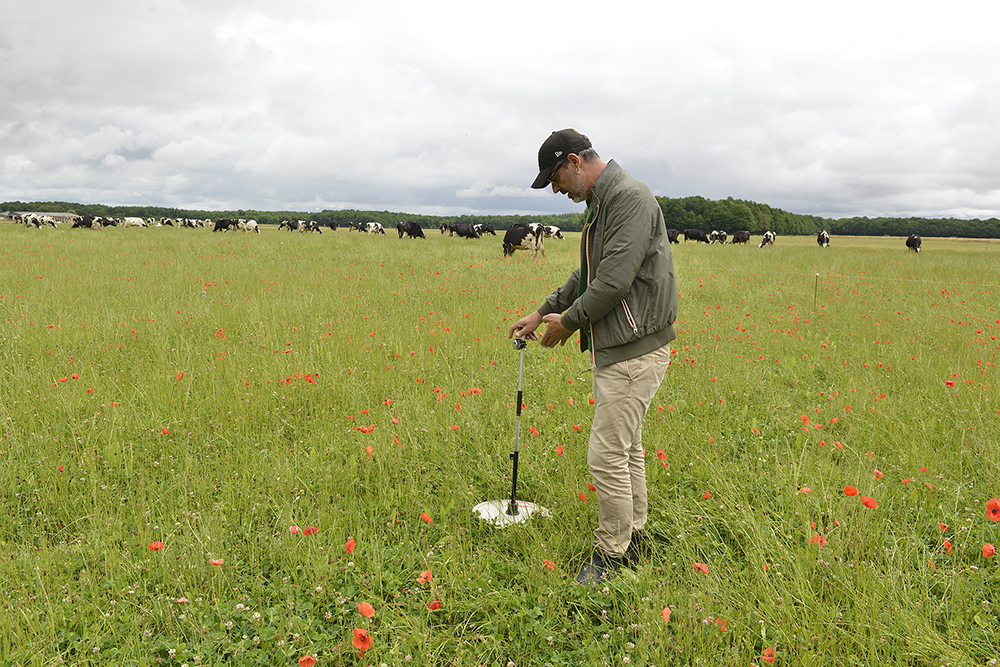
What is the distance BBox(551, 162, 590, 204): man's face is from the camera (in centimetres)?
296

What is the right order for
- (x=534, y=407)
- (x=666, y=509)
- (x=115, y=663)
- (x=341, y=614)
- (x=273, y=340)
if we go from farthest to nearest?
1. (x=273, y=340)
2. (x=534, y=407)
3. (x=666, y=509)
4. (x=341, y=614)
5. (x=115, y=663)

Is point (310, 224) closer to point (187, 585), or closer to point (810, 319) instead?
point (810, 319)

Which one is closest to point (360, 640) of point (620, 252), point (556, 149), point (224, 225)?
point (620, 252)

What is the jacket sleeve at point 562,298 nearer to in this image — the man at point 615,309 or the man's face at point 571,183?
the man at point 615,309

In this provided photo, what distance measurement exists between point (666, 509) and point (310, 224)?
47263mm

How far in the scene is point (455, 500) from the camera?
3680 millimetres

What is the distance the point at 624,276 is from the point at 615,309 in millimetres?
258

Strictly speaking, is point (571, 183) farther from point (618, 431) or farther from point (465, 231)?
point (465, 231)

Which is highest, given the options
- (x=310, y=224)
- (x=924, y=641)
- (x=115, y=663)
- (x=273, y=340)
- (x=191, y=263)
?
(x=310, y=224)

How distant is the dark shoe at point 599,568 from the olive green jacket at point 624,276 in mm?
1165

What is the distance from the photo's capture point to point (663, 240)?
9.70 ft

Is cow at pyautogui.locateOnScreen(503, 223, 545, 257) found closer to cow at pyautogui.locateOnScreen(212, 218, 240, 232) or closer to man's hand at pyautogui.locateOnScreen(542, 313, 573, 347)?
man's hand at pyautogui.locateOnScreen(542, 313, 573, 347)

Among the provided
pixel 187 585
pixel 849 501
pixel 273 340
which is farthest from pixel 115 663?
pixel 273 340

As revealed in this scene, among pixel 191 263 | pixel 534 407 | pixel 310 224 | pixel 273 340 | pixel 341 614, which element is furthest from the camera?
pixel 310 224
